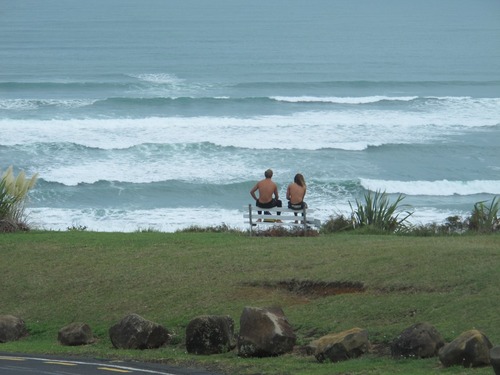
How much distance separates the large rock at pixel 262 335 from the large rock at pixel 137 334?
4.59 feet

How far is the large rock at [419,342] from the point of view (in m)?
13.6

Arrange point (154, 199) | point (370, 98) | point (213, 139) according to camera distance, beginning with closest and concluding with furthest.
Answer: point (154, 199)
point (213, 139)
point (370, 98)

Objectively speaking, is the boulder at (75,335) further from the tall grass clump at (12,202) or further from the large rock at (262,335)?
the tall grass clump at (12,202)

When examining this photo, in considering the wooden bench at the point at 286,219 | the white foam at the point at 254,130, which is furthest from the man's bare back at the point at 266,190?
the white foam at the point at 254,130

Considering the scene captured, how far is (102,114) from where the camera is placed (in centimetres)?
5459

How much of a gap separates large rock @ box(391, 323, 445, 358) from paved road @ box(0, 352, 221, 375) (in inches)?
93.7

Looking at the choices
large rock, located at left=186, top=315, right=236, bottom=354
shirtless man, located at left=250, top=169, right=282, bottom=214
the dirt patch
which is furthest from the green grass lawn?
shirtless man, located at left=250, top=169, right=282, bottom=214

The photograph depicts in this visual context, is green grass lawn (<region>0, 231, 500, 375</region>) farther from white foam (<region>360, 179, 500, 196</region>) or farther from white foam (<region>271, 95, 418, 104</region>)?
white foam (<region>271, 95, 418, 104</region>)

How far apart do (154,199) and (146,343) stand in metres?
23.4

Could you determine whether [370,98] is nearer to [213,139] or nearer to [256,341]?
[213,139]

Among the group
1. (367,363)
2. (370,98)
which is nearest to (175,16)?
(370,98)

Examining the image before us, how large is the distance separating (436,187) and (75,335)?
26.8 m

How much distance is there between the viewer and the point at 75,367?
14.4 meters

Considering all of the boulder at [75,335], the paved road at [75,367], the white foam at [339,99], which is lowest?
the paved road at [75,367]
